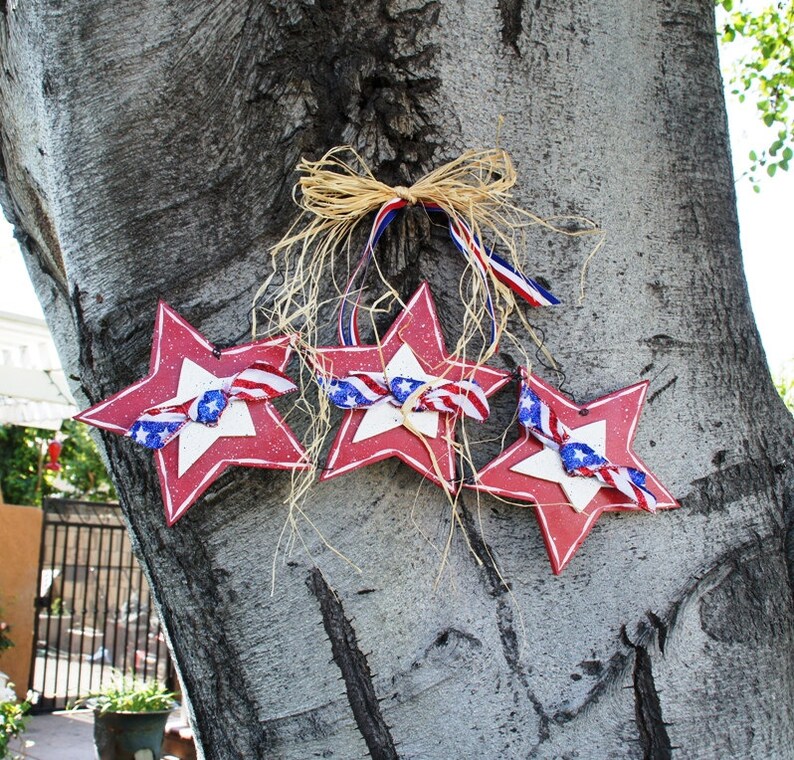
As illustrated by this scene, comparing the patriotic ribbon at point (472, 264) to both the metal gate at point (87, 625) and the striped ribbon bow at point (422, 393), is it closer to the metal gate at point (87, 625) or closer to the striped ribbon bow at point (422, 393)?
the striped ribbon bow at point (422, 393)

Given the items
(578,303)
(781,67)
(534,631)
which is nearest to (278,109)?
(578,303)

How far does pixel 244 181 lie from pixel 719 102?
764mm

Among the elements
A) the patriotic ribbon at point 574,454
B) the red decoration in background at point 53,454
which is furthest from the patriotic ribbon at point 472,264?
the red decoration in background at point 53,454

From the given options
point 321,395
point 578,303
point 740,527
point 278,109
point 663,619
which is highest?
point 278,109

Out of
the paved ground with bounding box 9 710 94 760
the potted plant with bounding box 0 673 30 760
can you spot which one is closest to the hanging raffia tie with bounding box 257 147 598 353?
the potted plant with bounding box 0 673 30 760

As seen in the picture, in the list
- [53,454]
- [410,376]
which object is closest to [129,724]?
[410,376]

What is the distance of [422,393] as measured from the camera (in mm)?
1130

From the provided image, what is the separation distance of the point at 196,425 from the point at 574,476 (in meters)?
0.51

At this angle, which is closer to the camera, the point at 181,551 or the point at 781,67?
the point at 181,551

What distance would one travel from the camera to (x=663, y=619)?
112 centimetres

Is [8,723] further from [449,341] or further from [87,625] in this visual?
[87,625]

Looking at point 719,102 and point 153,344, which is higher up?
point 719,102

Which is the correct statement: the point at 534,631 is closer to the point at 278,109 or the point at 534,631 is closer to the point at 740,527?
the point at 740,527

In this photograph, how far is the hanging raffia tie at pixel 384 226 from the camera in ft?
3.70
